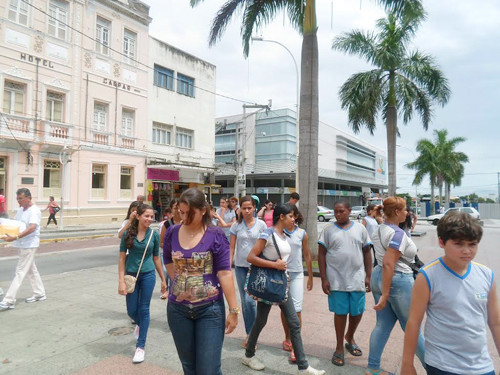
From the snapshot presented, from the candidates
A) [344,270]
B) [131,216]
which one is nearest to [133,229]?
[131,216]

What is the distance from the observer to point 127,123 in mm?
23438

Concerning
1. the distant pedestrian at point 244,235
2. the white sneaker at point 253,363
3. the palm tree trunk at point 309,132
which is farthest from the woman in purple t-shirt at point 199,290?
the palm tree trunk at point 309,132

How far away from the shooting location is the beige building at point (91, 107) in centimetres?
1780

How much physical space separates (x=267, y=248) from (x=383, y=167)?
71.8m

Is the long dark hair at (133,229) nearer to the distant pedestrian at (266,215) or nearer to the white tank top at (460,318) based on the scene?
the distant pedestrian at (266,215)

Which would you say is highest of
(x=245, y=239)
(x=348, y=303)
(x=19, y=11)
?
(x=19, y=11)

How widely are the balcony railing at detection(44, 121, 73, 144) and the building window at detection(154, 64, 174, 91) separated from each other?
754cm

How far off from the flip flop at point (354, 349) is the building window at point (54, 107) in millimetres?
19522

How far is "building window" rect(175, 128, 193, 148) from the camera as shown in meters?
27.1

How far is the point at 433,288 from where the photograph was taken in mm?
2076

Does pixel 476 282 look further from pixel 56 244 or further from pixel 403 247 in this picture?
pixel 56 244

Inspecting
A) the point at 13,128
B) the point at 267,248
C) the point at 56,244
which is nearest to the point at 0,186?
the point at 13,128

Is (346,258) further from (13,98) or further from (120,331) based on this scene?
(13,98)

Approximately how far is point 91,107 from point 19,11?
540 centimetres
